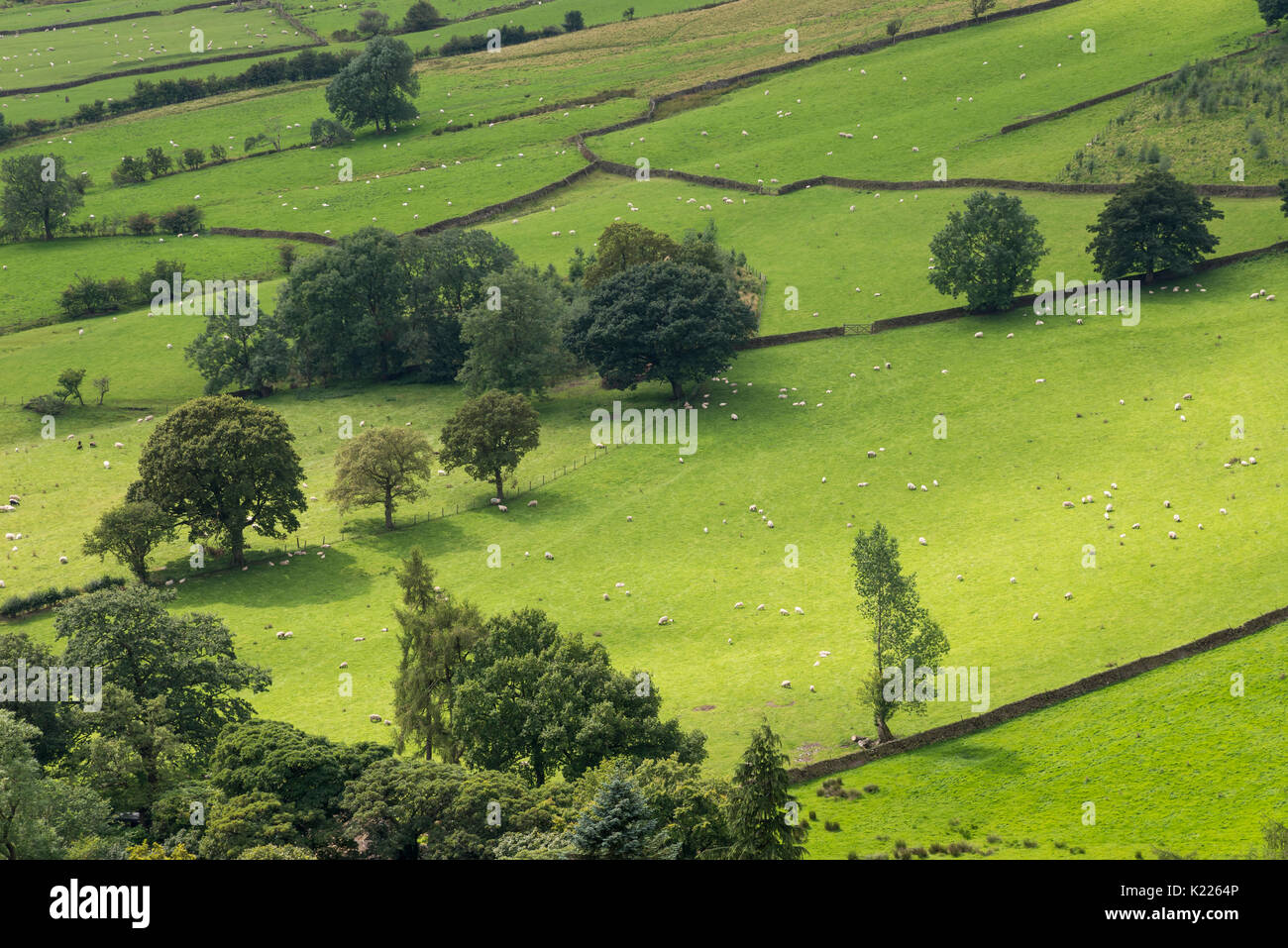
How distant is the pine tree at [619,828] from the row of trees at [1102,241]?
74.3m

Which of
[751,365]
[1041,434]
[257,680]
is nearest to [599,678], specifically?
[257,680]

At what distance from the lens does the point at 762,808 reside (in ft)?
130

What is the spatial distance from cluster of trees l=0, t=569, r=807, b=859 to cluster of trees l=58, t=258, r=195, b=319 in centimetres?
7475

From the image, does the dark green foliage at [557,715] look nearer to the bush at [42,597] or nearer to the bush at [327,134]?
the bush at [42,597]

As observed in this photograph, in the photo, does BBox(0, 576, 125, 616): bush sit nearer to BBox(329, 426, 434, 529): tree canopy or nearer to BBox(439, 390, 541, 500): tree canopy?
BBox(329, 426, 434, 529): tree canopy

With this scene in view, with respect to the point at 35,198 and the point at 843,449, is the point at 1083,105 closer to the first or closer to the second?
the point at 843,449

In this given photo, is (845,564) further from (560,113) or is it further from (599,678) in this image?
(560,113)

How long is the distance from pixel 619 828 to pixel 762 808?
18.0 ft

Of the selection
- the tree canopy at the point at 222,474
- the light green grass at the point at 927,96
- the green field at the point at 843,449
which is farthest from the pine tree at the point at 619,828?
the light green grass at the point at 927,96

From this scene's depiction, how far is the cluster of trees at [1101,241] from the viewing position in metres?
100

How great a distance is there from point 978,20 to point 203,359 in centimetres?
10595

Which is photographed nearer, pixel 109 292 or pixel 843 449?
pixel 843 449

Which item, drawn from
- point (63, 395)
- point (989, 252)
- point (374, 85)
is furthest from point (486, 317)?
point (374, 85)

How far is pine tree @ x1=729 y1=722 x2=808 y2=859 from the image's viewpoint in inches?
1540
